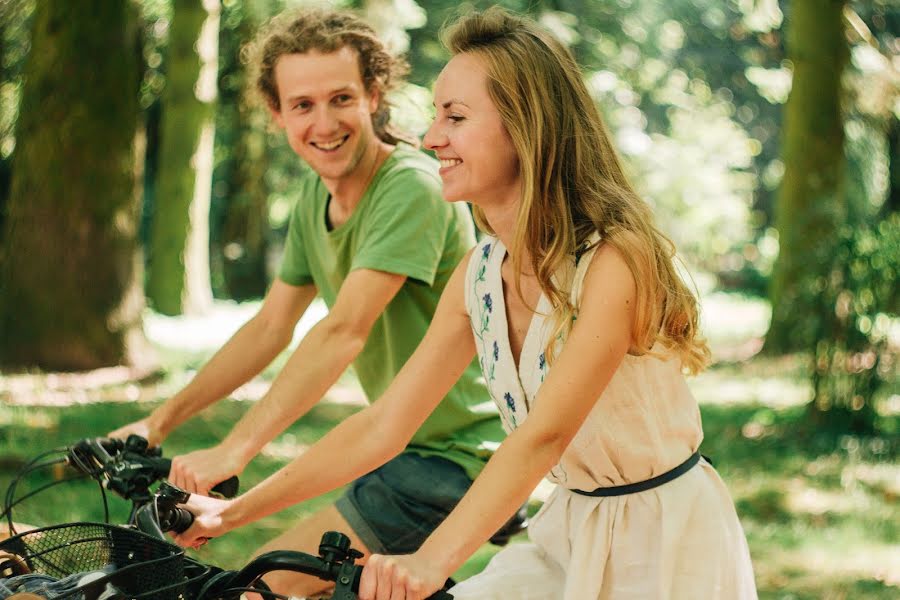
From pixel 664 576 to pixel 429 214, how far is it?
1.43 metres

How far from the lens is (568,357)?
235cm

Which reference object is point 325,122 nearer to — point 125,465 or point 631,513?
point 125,465

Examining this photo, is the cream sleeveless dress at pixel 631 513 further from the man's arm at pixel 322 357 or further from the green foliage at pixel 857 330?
the green foliage at pixel 857 330

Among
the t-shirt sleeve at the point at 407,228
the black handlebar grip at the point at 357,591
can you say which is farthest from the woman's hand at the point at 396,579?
the t-shirt sleeve at the point at 407,228

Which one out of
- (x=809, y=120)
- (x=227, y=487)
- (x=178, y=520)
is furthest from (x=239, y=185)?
(x=178, y=520)

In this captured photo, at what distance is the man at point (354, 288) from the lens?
3324 millimetres

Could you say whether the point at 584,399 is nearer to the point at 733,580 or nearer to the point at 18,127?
the point at 733,580

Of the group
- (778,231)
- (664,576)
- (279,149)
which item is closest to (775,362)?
(778,231)

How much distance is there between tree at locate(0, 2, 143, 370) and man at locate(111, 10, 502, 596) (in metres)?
7.49

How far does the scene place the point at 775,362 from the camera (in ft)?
38.9

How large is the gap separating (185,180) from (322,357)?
1388 cm

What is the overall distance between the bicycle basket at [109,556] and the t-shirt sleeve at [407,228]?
1.28 m

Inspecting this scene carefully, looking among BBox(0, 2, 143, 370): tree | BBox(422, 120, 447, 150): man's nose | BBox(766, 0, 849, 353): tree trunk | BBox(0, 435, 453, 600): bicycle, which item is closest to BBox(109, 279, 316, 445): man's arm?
BBox(0, 435, 453, 600): bicycle

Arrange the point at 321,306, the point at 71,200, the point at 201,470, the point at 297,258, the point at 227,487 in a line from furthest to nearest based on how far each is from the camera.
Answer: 1. the point at 321,306
2. the point at 71,200
3. the point at 297,258
4. the point at 227,487
5. the point at 201,470
